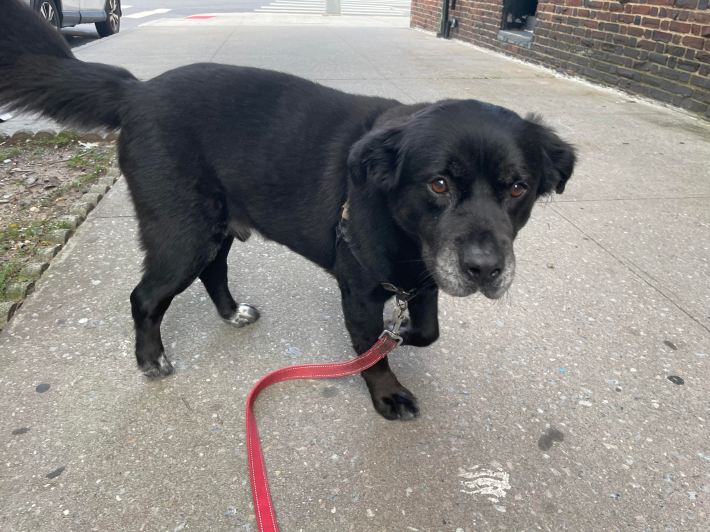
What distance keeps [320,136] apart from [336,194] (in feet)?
0.86

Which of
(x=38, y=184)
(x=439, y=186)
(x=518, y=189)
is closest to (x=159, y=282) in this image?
(x=439, y=186)

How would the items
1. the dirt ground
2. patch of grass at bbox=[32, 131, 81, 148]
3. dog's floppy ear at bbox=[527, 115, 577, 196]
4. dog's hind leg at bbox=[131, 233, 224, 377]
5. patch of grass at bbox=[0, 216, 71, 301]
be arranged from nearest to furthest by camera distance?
dog's floppy ear at bbox=[527, 115, 577, 196] → dog's hind leg at bbox=[131, 233, 224, 377] → patch of grass at bbox=[0, 216, 71, 301] → the dirt ground → patch of grass at bbox=[32, 131, 81, 148]

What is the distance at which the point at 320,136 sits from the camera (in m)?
2.18

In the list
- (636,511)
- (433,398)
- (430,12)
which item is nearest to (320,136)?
(433,398)

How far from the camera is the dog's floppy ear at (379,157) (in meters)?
1.90

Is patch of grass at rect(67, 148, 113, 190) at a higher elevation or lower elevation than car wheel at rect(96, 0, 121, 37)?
lower

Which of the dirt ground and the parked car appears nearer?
the dirt ground

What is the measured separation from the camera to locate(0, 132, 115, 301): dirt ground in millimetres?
3240

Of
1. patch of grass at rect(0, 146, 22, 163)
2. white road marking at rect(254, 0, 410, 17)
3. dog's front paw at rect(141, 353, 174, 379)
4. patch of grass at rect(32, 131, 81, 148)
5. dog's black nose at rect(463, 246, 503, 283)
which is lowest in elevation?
dog's front paw at rect(141, 353, 174, 379)

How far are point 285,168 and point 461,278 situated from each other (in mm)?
916

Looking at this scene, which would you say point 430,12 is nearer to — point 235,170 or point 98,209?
point 98,209

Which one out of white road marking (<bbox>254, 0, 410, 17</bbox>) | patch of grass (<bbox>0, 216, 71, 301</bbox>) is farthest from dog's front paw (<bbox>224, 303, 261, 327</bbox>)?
white road marking (<bbox>254, 0, 410, 17</bbox>)

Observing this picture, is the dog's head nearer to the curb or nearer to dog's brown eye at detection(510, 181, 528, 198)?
dog's brown eye at detection(510, 181, 528, 198)

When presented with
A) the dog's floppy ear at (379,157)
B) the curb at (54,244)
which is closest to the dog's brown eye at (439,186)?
the dog's floppy ear at (379,157)
